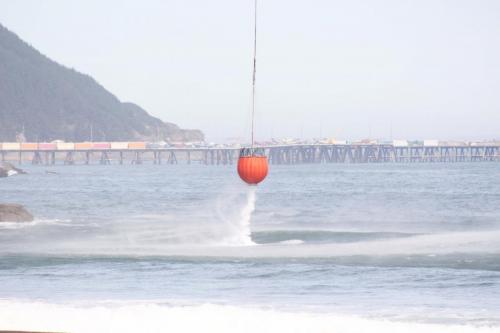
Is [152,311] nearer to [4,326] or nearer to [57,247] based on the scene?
[4,326]

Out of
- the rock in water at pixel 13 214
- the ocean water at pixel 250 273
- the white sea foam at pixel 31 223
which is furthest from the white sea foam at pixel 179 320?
the rock in water at pixel 13 214

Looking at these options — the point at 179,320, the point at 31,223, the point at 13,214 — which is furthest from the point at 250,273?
the point at 31,223

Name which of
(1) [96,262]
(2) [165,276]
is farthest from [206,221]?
(2) [165,276]

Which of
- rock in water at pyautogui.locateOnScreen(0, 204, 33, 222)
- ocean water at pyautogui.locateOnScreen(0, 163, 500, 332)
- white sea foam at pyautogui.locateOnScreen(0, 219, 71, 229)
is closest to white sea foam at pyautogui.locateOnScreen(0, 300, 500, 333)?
ocean water at pyautogui.locateOnScreen(0, 163, 500, 332)

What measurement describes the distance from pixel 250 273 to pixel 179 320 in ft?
31.7

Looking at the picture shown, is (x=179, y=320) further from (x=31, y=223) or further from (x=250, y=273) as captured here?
(x=31, y=223)

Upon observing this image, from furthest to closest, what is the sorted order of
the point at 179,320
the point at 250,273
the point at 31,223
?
1. the point at 31,223
2. the point at 250,273
3. the point at 179,320

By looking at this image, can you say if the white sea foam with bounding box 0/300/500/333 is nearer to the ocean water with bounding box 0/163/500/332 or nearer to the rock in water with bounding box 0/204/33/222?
the ocean water with bounding box 0/163/500/332

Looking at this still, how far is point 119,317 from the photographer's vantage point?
668 inches

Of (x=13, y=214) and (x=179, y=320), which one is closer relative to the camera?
(x=179, y=320)

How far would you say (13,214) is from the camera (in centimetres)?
4681

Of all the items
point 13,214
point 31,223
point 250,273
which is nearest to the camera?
point 250,273

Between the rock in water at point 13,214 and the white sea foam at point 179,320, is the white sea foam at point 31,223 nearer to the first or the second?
the rock in water at point 13,214

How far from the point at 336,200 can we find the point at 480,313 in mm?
60458
